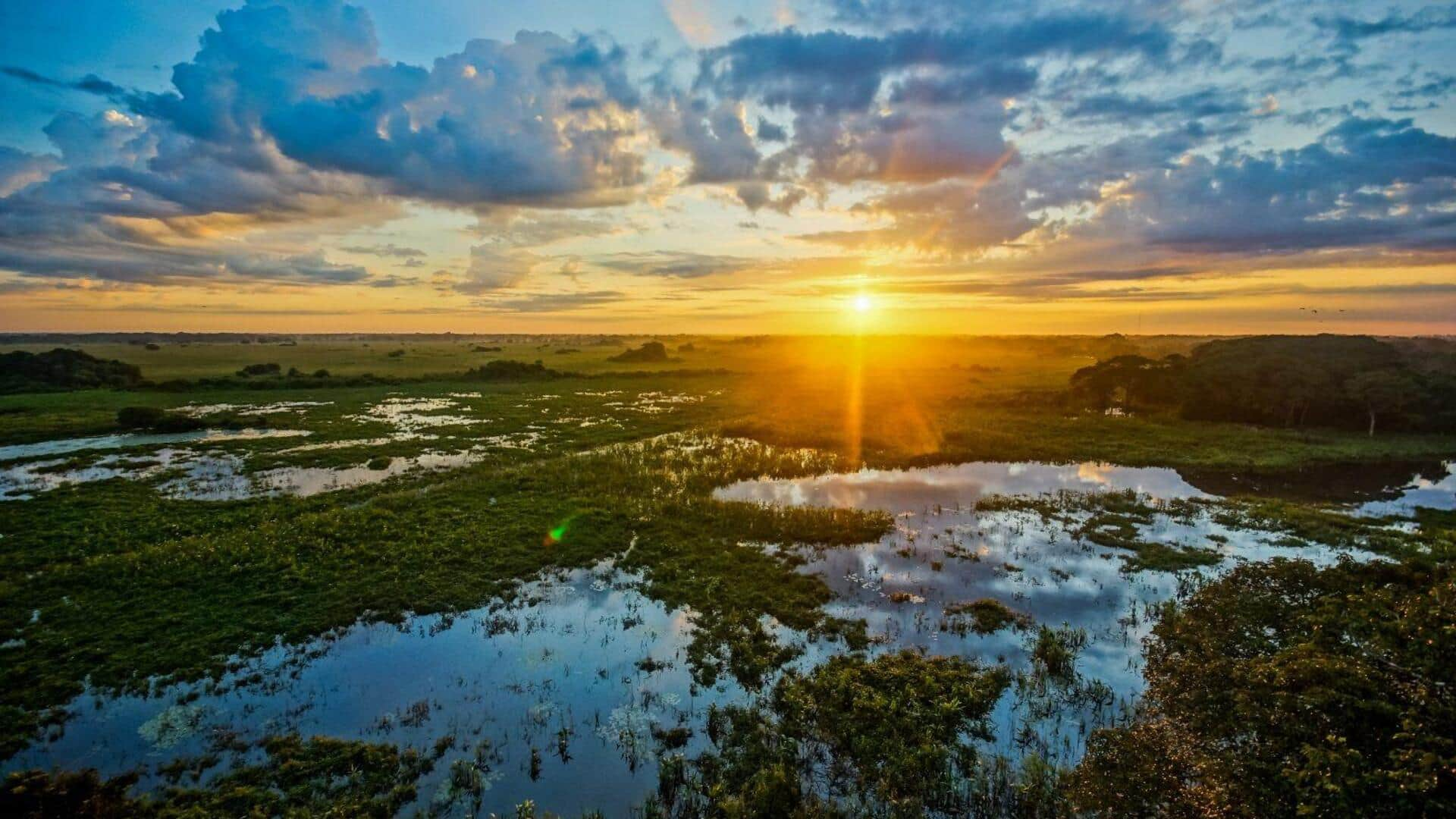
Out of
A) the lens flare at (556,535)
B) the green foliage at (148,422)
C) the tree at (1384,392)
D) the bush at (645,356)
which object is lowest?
the lens flare at (556,535)

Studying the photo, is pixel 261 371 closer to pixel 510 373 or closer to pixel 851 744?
pixel 510 373

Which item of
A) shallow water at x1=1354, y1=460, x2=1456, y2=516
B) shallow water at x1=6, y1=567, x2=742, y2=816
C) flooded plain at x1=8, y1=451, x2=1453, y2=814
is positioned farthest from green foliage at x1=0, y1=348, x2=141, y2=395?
shallow water at x1=1354, y1=460, x2=1456, y2=516

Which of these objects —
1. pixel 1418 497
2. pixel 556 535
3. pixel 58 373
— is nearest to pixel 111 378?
pixel 58 373

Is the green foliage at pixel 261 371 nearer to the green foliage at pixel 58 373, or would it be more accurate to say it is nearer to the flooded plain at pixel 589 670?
the green foliage at pixel 58 373

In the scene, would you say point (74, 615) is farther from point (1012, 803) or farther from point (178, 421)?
point (178, 421)

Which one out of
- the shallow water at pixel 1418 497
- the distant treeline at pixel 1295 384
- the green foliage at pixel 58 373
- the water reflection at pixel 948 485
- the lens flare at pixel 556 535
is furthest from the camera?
the green foliage at pixel 58 373

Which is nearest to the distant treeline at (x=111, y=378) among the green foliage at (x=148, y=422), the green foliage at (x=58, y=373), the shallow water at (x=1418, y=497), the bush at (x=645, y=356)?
the green foliage at (x=58, y=373)

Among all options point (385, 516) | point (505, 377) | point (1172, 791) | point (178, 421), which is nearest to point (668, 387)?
point (505, 377)
